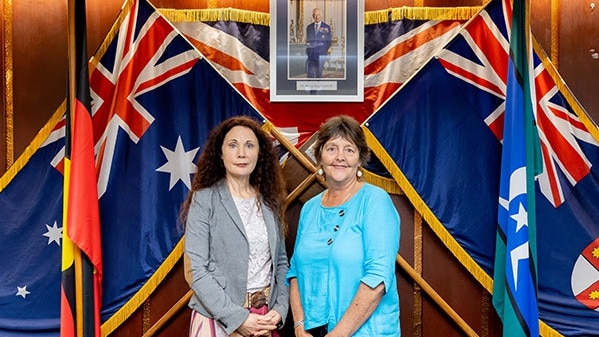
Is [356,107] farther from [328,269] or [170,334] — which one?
[170,334]

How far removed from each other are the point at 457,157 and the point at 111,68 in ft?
4.95

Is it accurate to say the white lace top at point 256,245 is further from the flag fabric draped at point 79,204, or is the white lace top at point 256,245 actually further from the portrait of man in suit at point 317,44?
the portrait of man in suit at point 317,44

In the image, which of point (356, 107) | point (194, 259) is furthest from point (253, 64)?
point (194, 259)

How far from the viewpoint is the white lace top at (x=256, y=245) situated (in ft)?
6.43


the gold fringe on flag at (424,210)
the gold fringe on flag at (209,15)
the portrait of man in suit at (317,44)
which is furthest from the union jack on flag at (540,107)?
the gold fringe on flag at (209,15)

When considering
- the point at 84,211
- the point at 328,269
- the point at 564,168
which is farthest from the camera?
the point at 564,168

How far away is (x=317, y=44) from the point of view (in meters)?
2.73

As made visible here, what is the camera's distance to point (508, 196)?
233 cm

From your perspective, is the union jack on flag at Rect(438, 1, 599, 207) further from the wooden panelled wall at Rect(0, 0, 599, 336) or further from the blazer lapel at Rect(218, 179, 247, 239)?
the blazer lapel at Rect(218, 179, 247, 239)

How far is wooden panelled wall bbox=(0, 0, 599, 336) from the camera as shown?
8.63 ft

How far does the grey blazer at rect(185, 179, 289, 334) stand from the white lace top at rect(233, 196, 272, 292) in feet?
0.07

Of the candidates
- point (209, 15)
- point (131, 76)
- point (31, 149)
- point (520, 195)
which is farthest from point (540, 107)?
point (31, 149)

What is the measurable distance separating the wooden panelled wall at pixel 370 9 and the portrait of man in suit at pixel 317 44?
0.22m

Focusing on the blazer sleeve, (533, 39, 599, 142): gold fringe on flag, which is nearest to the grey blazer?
the blazer sleeve
